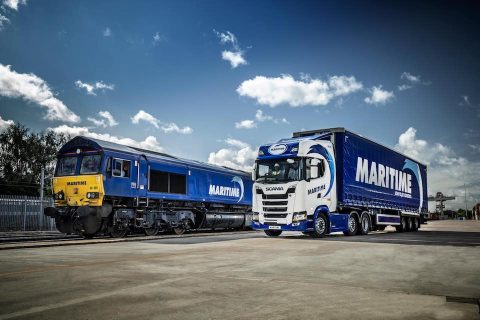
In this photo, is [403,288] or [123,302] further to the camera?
[403,288]

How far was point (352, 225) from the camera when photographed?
17359 millimetres

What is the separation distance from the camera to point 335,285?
5.22 metres

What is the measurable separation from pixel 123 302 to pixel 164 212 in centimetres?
1364

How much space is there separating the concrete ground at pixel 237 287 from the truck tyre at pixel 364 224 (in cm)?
940

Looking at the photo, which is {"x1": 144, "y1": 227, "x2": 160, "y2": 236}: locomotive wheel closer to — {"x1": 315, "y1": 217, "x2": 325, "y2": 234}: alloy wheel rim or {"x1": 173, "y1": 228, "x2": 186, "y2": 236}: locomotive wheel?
{"x1": 173, "y1": 228, "x2": 186, "y2": 236}: locomotive wheel

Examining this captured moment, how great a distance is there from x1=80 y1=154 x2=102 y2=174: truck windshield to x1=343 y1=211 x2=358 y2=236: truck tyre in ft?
34.0

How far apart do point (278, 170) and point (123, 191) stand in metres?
5.97

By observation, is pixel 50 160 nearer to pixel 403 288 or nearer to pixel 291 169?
pixel 291 169

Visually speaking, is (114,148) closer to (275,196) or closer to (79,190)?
(79,190)

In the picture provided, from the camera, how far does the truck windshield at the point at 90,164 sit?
48.5 feet

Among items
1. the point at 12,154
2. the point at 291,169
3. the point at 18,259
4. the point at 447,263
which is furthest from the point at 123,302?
the point at 12,154

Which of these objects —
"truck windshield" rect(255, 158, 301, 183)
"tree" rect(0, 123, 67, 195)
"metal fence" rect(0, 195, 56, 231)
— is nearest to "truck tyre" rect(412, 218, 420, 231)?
"truck windshield" rect(255, 158, 301, 183)

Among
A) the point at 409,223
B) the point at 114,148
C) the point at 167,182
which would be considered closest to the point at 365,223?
the point at 409,223

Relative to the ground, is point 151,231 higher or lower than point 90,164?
lower
